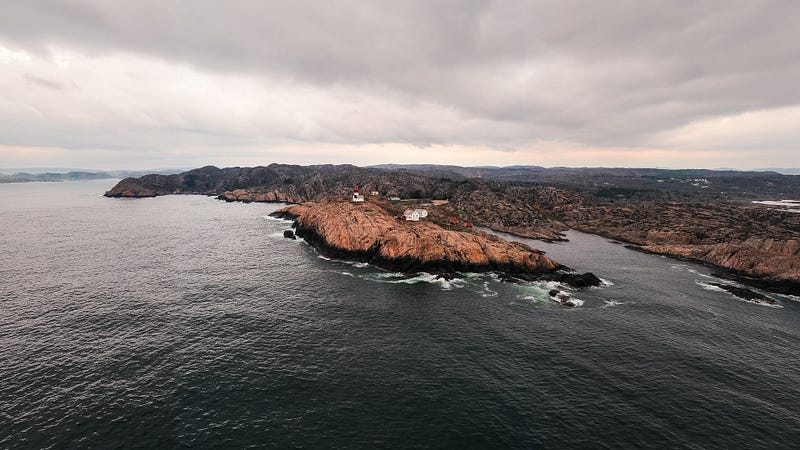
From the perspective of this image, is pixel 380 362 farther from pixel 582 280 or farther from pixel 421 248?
pixel 582 280

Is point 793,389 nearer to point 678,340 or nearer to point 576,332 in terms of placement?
point 678,340

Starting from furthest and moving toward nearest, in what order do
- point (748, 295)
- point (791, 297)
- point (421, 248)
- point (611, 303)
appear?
point (421, 248)
point (791, 297)
point (748, 295)
point (611, 303)

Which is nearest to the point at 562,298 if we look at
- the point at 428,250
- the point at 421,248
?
the point at 428,250

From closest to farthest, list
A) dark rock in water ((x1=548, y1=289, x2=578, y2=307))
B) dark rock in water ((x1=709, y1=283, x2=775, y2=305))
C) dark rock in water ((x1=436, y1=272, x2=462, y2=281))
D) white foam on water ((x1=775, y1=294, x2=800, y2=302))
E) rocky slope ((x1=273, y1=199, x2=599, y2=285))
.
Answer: dark rock in water ((x1=548, y1=289, x2=578, y2=307)) < dark rock in water ((x1=709, y1=283, x2=775, y2=305)) < white foam on water ((x1=775, y1=294, x2=800, y2=302)) < dark rock in water ((x1=436, y1=272, x2=462, y2=281)) < rocky slope ((x1=273, y1=199, x2=599, y2=285))

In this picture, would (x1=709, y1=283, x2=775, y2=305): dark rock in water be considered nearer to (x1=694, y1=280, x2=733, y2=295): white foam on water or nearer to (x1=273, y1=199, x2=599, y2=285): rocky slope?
(x1=694, y1=280, x2=733, y2=295): white foam on water

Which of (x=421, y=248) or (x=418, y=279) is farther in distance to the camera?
(x=421, y=248)

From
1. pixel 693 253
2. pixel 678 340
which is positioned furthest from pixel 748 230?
pixel 678 340

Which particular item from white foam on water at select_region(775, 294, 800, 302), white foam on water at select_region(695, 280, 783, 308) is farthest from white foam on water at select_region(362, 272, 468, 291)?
white foam on water at select_region(775, 294, 800, 302)
